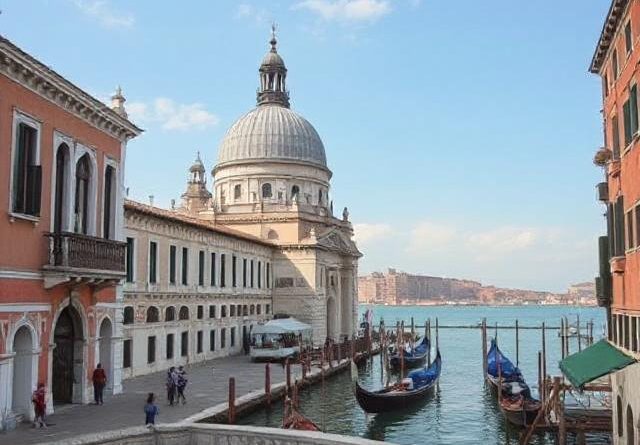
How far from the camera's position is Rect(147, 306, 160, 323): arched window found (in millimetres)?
29236

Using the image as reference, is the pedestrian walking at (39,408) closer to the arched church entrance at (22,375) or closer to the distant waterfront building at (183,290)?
the arched church entrance at (22,375)

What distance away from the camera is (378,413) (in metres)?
26.2

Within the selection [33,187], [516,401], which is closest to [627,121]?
[33,187]

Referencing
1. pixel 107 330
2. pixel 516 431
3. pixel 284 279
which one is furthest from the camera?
pixel 284 279

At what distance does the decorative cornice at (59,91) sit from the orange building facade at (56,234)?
26 millimetres

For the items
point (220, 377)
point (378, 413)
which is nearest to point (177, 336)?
point (220, 377)

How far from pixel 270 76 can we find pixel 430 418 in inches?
1421

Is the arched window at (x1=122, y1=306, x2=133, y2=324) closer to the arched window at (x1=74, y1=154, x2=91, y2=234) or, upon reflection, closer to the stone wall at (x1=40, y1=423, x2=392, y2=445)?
the arched window at (x1=74, y1=154, x2=91, y2=234)

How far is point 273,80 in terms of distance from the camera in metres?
57.9

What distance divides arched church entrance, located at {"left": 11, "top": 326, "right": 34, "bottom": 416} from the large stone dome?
36.6 m

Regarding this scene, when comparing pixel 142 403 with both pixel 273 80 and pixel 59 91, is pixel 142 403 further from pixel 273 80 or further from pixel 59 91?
pixel 273 80

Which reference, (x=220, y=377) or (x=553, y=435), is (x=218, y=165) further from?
(x=553, y=435)

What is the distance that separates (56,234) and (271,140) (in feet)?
120

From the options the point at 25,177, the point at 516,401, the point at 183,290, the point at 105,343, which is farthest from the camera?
the point at 183,290
